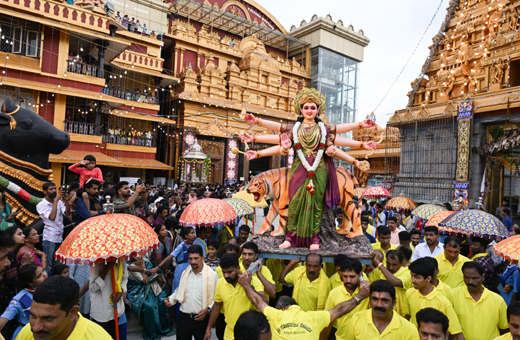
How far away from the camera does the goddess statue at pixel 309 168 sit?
5.05 meters

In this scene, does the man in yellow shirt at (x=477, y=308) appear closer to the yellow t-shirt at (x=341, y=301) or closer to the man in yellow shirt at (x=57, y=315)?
the yellow t-shirt at (x=341, y=301)

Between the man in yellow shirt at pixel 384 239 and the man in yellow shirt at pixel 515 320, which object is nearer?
the man in yellow shirt at pixel 515 320

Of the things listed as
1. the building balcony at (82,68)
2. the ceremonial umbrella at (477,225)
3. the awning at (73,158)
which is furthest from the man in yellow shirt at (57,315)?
the building balcony at (82,68)

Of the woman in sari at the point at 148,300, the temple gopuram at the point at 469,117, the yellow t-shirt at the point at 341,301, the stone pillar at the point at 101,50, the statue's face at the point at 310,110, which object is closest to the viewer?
the yellow t-shirt at the point at 341,301

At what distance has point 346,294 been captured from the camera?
11.5 feet

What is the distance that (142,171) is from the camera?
896 inches

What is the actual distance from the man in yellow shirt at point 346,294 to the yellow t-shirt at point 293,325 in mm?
660

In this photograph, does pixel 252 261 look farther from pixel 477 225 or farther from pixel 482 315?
pixel 477 225

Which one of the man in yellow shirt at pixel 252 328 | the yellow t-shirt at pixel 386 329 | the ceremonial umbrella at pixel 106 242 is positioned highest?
the ceremonial umbrella at pixel 106 242

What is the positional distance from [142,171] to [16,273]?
65.1ft

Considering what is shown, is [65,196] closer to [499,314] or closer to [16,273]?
[16,273]

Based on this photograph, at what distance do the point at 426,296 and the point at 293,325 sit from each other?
5.14 feet

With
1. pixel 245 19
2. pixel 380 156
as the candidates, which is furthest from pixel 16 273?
pixel 245 19

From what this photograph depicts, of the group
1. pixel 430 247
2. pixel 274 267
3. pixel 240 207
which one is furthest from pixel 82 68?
pixel 430 247
